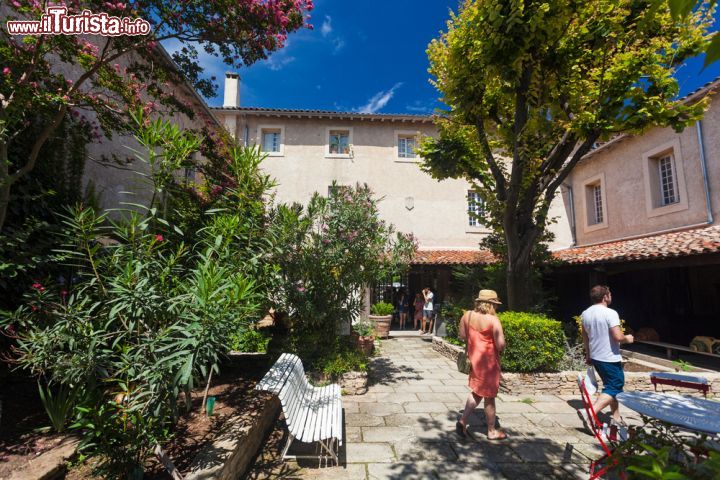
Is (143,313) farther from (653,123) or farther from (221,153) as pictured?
(653,123)

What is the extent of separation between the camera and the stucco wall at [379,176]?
1452cm

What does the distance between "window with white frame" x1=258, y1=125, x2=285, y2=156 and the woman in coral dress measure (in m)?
12.5

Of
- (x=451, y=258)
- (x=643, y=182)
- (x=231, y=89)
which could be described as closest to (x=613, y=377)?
(x=451, y=258)

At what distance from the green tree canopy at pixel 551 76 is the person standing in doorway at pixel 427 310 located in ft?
16.8

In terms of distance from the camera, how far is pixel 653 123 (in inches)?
233

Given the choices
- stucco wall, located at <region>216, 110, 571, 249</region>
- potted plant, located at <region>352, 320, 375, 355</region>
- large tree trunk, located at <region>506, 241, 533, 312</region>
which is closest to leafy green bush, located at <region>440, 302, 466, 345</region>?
large tree trunk, located at <region>506, 241, 533, 312</region>

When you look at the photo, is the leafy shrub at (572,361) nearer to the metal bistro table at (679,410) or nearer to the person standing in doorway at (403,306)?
the metal bistro table at (679,410)

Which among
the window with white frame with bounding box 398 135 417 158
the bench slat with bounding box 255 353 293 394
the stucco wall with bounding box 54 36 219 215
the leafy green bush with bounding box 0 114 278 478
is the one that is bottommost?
the bench slat with bounding box 255 353 293 394

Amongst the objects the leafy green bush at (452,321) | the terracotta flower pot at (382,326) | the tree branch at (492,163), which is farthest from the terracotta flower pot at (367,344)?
the tree branch at (492,163)

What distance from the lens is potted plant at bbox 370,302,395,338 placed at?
11930mm

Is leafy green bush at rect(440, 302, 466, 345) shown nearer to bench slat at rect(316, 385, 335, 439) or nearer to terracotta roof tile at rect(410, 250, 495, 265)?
terracotta roof tile at rect(410, 250, 495, 265)

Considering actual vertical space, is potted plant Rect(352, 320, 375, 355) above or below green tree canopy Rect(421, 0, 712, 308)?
below

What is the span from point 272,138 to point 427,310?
9962 mm

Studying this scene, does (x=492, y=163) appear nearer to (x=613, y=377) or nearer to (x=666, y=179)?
(x=613, y=377)
